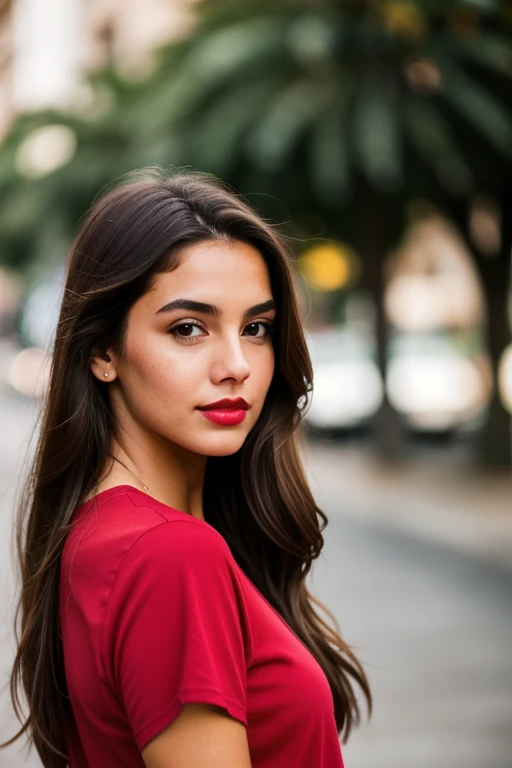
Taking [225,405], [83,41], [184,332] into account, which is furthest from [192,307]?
[83,41]

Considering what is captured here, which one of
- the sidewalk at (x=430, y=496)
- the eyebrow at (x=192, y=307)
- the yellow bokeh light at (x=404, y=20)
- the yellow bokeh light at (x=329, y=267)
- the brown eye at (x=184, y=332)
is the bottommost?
the sidewalk at (x=430, y=496)

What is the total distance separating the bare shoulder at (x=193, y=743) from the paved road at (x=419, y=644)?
1.69 metres

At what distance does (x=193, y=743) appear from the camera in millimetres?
1492

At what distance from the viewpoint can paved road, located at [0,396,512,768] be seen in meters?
5.56

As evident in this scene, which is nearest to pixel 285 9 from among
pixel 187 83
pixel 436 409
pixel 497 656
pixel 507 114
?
pixel 187 83

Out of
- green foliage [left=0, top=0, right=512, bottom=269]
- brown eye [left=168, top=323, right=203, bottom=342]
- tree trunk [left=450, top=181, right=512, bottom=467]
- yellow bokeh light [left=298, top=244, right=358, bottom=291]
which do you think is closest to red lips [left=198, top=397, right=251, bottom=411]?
brown eye [left=168, top=323, right=203, bottom=342]

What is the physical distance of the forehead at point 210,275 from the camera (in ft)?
5.83

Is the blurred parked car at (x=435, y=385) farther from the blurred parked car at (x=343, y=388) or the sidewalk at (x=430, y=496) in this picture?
the sidewalk at (x=430, y=496)

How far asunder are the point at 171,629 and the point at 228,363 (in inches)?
18.4

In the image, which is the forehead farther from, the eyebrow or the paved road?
the paved road

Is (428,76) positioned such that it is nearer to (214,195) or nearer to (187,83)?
(187,83)

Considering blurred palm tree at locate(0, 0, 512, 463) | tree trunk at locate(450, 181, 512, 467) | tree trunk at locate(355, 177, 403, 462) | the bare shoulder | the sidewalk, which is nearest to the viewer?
the bare shoulder

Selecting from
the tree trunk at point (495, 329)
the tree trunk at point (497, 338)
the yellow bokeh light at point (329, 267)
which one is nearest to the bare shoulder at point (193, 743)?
the tree trunk at point (495, 329)

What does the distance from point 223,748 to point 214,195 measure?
894 millimetres
